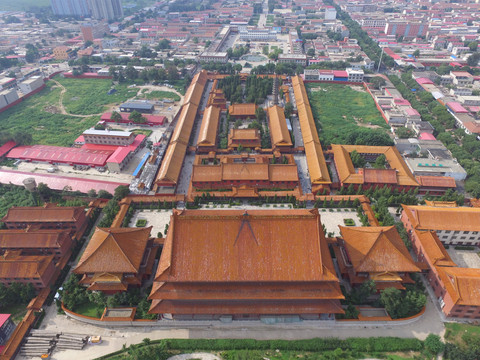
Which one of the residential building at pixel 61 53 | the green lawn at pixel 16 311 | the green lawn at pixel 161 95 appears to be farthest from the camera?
the residential building at pixel 61 53

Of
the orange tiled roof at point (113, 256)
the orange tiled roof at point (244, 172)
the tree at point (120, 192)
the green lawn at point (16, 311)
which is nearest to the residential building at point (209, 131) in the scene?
the orange tiled roof at point (244, 172)

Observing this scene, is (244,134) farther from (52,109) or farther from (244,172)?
(52,109)

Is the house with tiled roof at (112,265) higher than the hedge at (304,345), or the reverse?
the house with tiled roof at (112,265)

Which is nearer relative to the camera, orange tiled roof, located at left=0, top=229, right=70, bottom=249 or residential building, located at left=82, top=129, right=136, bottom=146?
orange tiled roof, located at left=0, top=229, right=70, bottom=249

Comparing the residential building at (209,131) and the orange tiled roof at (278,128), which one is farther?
the residential building at (209,131)

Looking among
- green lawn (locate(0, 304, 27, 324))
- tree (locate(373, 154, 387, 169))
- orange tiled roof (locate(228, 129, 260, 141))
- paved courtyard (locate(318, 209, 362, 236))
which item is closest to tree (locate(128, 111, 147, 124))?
orange tiled roof (locate(228, 129, 260, 141))

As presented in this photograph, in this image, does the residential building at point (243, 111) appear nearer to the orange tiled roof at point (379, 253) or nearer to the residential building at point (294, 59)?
the residential building at point (294, 59)

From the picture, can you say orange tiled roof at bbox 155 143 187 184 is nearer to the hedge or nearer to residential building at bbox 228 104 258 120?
residential building at bbox 228 104 258 120
